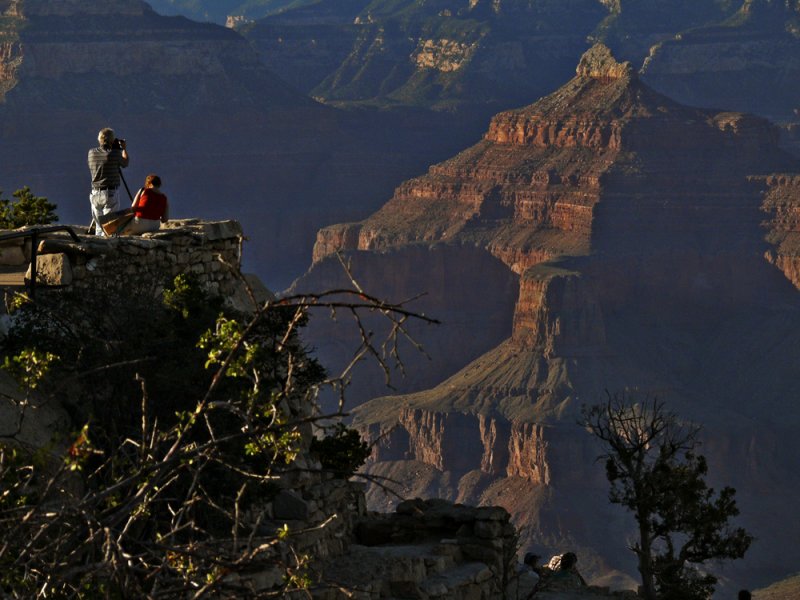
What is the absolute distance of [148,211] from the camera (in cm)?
3127

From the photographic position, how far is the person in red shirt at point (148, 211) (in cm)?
3116

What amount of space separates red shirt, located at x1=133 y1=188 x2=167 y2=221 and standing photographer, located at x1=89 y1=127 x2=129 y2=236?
2.14 ft

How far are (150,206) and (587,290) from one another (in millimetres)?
129848

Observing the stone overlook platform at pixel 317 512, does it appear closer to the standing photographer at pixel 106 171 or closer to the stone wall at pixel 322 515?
the stone wall at pixel 322 515

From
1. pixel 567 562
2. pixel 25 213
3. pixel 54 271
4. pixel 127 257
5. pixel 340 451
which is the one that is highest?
pixel 25 213

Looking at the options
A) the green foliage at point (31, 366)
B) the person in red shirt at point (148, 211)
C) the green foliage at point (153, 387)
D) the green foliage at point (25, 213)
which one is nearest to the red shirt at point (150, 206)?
the person in red shirt at point (148, 211)

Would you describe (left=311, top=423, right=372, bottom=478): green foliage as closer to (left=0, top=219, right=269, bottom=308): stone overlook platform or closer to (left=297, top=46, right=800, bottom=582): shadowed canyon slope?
(left=0, top=219, right=269, bottom=308): stone overlook platform

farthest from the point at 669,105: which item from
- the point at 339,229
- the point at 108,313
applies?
the point at 108,313

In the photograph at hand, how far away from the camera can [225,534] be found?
26.2 metres

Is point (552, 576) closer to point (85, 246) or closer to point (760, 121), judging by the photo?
point (85, 246)

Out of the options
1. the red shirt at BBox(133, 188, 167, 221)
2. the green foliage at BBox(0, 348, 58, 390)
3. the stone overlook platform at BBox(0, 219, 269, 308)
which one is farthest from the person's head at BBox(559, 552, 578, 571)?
the green foliage at BBox(0, 348, 58, 390)

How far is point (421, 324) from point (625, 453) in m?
126

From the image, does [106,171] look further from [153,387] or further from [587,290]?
[587,290]

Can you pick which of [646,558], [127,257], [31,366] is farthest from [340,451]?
[31,366]
